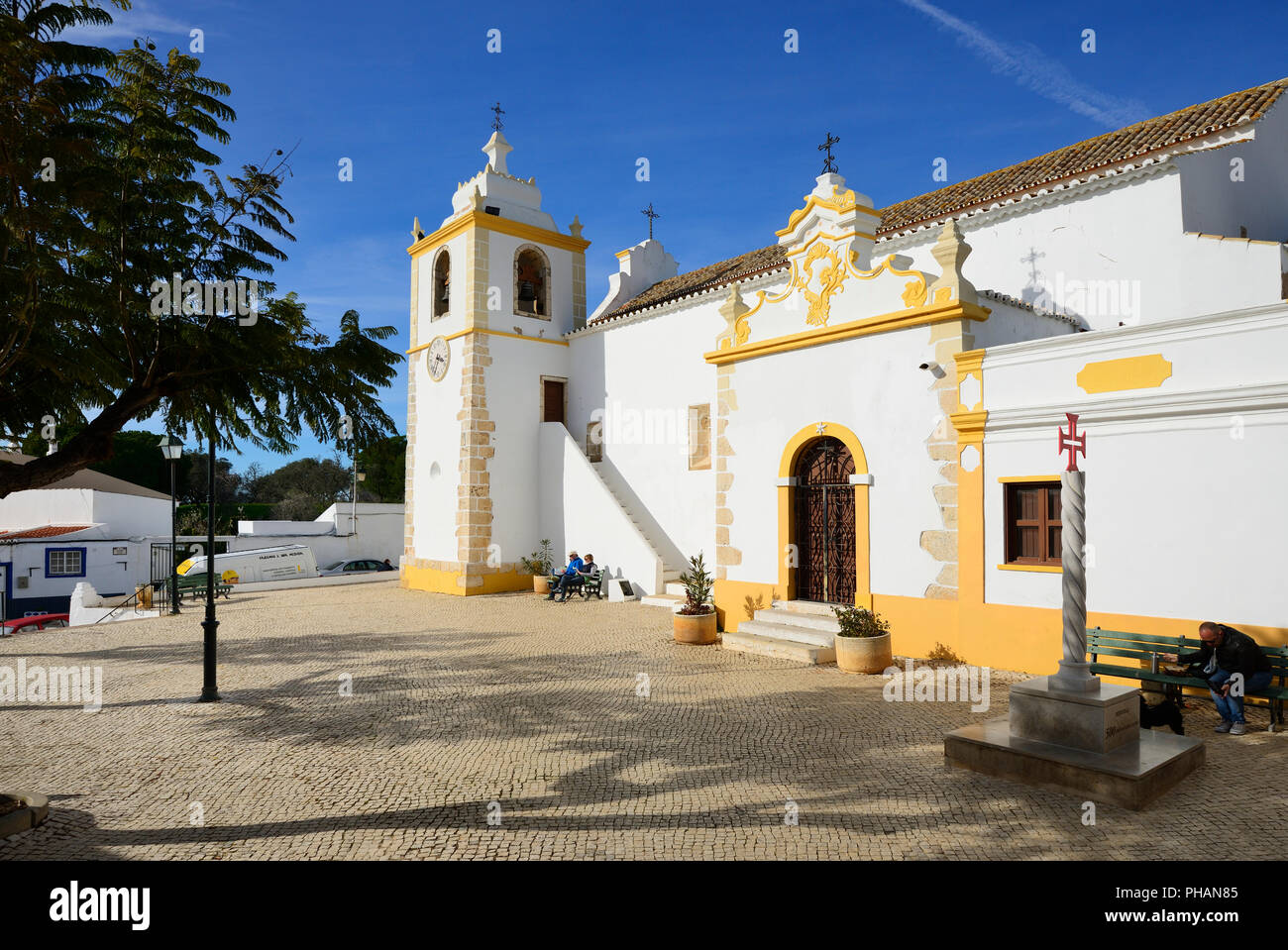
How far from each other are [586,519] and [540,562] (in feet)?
6.81

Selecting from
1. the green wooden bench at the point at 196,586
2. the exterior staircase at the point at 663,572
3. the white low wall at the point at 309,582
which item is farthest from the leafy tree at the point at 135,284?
the white low wall at the point at 309,582

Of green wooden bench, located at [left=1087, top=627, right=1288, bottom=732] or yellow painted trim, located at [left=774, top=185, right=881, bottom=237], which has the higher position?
yellow painted trim, located at [left=774, top=185, right=881, bottom=237]

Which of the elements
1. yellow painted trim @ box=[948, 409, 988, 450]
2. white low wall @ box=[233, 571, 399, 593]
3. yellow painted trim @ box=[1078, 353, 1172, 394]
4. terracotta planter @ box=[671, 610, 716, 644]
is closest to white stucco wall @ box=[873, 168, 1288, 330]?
yellow painted trim @ box=[1078, 353, 1172, 394]

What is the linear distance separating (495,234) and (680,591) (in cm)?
1084

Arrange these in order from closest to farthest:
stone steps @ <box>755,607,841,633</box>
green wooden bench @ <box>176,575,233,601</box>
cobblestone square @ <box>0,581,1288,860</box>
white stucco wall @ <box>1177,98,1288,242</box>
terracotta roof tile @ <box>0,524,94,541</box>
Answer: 1. cobblestone square @ <box>0,581,1288,860</box>
2. stone steps @ <box>755,607,841,633</box>
3. white stucco wall @ <box>1177,98,1288,242</box>
4. green wooden bench @ <box>176,575,233,601</box>
5. terracotta roof tile @ <box>0,524,94,541</box>

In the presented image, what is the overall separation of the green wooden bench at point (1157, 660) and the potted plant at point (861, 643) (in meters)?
2.47

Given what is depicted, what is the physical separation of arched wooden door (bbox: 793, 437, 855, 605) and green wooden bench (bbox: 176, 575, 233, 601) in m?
16.3

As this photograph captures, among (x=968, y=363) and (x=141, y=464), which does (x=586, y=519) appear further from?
(x=141, y=464)

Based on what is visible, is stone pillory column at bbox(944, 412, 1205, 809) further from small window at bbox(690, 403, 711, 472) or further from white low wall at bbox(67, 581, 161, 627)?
white low wall at bbox(67, 581, 161, 627)

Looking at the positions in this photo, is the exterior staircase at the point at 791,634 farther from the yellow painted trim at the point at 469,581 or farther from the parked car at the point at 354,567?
the parked car at the point at 354,567

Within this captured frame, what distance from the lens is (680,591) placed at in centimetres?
1650

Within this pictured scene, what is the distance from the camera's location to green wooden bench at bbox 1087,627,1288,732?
7233 mm
